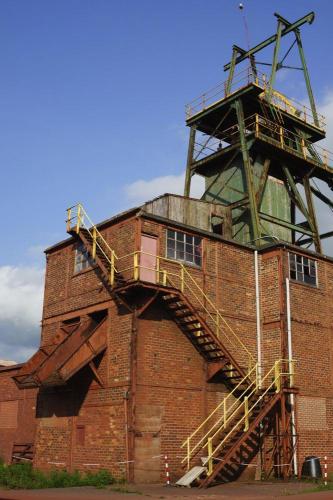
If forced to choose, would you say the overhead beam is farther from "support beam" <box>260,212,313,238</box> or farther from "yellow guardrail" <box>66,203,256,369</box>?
"yellow guardrail" <box>66,203,256,369</box>

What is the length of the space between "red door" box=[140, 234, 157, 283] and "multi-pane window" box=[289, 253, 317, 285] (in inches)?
216

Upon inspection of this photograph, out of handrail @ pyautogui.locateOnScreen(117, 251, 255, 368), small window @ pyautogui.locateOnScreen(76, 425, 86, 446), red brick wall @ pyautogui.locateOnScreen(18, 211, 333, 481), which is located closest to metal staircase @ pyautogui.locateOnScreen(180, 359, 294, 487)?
red brick wall @ pyautogui.locateOnScreen(18, 211, 333, 481)

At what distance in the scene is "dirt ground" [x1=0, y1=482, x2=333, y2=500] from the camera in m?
12.3

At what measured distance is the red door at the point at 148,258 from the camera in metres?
16.7

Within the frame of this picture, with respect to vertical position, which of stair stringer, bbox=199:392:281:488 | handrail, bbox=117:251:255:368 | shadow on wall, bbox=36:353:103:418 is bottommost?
stair stringer, bbox=199:392:281:488

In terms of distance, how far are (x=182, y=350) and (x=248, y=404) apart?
2916 millimetres

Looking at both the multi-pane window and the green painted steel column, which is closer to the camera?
the multi-pane window

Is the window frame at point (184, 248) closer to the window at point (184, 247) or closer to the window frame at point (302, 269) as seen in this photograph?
the window at point (184, 247)

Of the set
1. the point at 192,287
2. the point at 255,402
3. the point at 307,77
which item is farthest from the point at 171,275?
the point at 307,77

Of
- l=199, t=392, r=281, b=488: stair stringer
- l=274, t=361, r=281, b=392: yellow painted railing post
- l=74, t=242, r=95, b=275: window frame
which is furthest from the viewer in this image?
l=74, t=242, r=95, b=275: window frame

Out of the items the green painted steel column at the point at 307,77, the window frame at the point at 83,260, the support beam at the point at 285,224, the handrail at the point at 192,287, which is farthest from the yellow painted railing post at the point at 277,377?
the green painted steel column at the point at 307,77

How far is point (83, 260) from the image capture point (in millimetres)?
18953

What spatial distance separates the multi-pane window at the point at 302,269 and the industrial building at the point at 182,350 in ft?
0.21

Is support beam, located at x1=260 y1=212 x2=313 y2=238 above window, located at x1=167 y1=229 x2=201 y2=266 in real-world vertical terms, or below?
above
